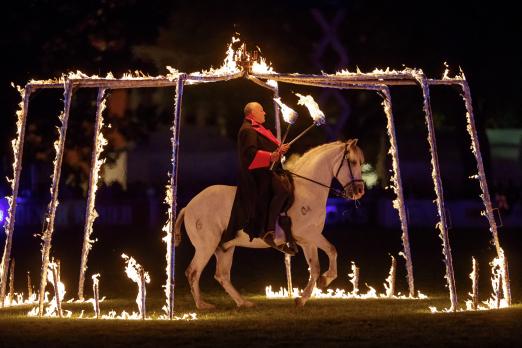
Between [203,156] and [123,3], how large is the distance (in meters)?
10.0

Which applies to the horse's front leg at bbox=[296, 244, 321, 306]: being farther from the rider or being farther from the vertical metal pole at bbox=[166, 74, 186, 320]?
the vertical metal pole at bbox=[166, 74, 186, 320]

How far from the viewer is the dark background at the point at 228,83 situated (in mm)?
46312

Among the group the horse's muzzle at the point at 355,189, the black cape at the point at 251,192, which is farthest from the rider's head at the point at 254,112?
the horse's muzzle at the point at 355,189

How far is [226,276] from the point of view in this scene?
69.1 ft

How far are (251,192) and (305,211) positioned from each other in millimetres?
843

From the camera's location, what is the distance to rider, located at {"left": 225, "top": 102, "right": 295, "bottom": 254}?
66.6 feet

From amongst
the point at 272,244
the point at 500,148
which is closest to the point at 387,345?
the point at 272,244

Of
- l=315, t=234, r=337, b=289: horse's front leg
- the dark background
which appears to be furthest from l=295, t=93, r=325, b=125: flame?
the dark background

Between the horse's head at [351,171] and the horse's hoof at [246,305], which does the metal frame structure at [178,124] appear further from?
the horse's hoof at [246,305]

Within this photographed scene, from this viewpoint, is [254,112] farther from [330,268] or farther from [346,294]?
[346,294]

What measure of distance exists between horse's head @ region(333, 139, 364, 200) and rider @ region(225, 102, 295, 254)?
81 cm

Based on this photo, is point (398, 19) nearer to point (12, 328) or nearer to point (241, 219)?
point (241, 219)

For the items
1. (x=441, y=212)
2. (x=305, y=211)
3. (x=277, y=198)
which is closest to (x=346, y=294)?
(x=305, y=211)

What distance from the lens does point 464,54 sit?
50469mm
